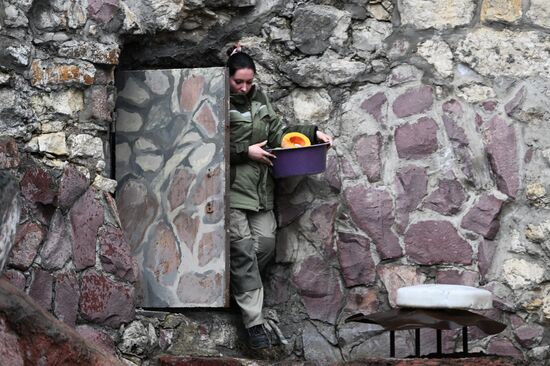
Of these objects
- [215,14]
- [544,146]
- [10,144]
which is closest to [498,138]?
[544,146]

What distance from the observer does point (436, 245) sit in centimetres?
712

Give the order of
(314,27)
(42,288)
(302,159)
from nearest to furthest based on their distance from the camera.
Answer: (42,288)
(302,159)
(314,27)

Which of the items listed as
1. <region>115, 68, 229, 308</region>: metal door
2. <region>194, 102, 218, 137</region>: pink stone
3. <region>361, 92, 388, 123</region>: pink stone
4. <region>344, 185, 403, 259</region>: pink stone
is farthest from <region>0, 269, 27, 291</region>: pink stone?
<region>361, 92, 388, 123</region>: pink stone

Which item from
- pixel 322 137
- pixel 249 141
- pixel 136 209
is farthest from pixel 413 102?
pixel 136 209

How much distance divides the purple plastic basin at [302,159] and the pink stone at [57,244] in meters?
1.08

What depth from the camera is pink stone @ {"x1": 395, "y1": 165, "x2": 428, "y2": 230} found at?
7.18m

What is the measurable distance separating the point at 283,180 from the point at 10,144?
1507 millimetres

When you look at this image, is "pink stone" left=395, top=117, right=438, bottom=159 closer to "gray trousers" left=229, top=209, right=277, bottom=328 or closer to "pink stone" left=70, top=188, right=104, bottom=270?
"gray trousers" left=229, top=209, right=277, bottom=328

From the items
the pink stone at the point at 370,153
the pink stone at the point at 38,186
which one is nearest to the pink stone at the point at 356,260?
the pink stone at the point at 370,153

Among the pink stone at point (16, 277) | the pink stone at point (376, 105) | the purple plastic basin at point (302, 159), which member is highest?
the pink stone at point (376, 105)

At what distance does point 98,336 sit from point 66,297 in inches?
9.3

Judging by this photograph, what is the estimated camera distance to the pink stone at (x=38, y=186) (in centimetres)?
640

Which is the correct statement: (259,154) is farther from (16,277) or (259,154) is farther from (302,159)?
(16,277)

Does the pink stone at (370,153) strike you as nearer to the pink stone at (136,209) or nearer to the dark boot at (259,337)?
the dark boot at (259,337)
